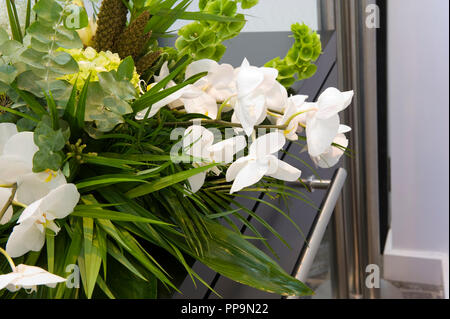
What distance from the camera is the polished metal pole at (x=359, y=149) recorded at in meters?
1.11

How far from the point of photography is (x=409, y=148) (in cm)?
184

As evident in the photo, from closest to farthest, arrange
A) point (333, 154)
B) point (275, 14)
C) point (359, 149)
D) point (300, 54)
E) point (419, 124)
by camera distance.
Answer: point (333, 154)
point (300, 54)
point (275, 14)
point (359, 149)
point (419, 124)

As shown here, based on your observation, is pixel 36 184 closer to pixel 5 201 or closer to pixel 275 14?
pixel 5 201

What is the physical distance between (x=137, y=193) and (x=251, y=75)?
0.11 meters

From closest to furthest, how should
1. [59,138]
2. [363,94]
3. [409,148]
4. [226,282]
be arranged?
1. [59,138]
2. [226,282]
3. [363,94]
4. [409,148]

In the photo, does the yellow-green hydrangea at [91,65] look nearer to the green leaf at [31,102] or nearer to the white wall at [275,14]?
the green leaf at [31,102]

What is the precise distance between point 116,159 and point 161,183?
0.03 meters

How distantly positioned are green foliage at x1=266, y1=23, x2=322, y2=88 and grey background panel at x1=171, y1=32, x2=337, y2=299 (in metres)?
0.09

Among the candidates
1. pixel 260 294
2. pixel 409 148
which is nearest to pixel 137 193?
pixel 260 294

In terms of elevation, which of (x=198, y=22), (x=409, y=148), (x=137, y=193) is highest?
(x=198, y=22)

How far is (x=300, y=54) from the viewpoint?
51 cm

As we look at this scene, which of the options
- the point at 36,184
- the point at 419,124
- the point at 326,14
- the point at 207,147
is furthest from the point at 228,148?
the point at 419,124

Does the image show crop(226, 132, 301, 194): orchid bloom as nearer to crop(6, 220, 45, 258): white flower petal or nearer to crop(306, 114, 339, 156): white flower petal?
crop(306, 114, 339, 156): white flower petal
